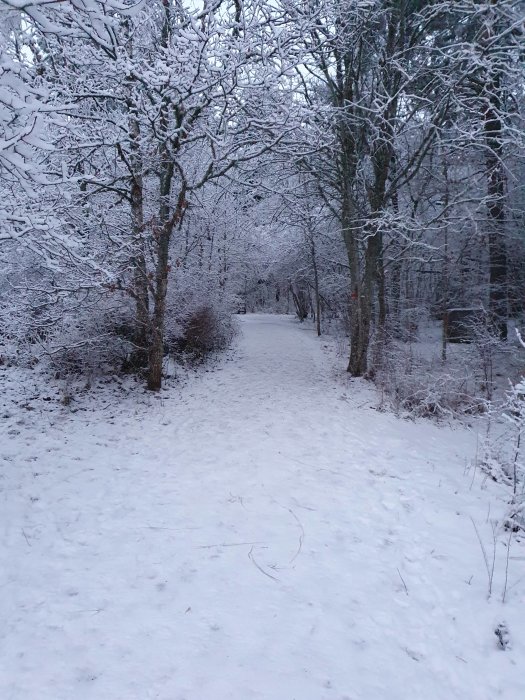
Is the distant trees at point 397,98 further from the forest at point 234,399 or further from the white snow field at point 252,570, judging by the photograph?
the white snow field at point 252,570

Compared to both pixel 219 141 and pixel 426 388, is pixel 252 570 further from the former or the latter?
pixel 219 141

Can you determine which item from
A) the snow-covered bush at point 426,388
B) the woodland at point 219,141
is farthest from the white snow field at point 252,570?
the woodland at point 219,141

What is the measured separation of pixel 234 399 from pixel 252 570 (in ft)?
18.2

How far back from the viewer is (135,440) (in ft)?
21.7

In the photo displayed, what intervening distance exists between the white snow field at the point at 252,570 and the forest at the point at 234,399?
0.9 inches

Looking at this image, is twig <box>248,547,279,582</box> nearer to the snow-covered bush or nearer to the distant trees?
the snow-covered bush

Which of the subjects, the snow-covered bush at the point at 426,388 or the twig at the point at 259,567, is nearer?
the twig at the point at 259,567

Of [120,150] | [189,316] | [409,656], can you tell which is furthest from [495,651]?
[189,316]

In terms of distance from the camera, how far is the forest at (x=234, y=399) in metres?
2.72

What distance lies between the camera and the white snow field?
2.48 meters

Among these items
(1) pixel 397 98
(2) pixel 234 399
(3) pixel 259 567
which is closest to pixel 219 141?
(1) pixel 397 98

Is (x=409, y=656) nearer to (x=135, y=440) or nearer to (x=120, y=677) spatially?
(x=120, y=677)

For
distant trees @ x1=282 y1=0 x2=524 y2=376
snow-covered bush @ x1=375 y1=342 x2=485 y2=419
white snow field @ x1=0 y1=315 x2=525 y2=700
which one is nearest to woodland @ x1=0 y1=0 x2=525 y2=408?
distant trees @ x1=282 y1=0 x2=524 y2=376

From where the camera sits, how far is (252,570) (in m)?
3.41
